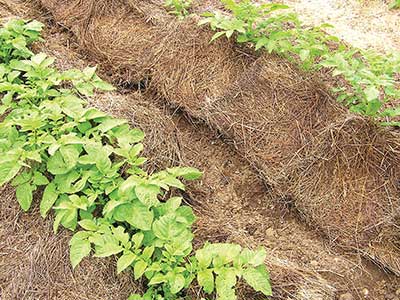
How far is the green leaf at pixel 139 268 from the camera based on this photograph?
2.06 m

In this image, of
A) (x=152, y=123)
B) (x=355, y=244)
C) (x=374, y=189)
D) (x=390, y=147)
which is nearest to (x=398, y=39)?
(x=390, y=147)

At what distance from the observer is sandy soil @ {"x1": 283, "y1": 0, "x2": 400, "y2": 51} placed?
355 cm

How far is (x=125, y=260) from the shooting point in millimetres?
2076

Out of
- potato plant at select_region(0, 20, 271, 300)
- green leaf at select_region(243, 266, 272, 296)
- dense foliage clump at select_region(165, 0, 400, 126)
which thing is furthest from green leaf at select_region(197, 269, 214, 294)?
dense foliage clump at select_region(165, 0, 400, 126)

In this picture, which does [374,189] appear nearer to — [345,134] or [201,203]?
[345,134]

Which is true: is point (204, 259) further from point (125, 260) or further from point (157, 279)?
point (125, 260)

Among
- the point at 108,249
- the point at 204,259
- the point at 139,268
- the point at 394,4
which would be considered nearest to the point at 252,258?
the point at 204,259

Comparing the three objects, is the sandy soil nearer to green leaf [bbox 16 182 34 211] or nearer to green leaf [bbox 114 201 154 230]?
green leaf [bbox 114 201 154 230]

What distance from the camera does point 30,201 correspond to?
2416mm

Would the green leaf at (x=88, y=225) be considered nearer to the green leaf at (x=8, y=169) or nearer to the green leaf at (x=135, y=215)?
the green leaf at (x=135, y=215)

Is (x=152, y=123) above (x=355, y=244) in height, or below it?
above

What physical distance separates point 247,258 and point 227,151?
3.90 feet

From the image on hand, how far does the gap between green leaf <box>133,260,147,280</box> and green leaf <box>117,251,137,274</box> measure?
31 millimetres

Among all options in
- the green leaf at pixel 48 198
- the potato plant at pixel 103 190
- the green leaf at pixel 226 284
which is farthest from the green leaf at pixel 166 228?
→ the green leaf at pixel 48 198
